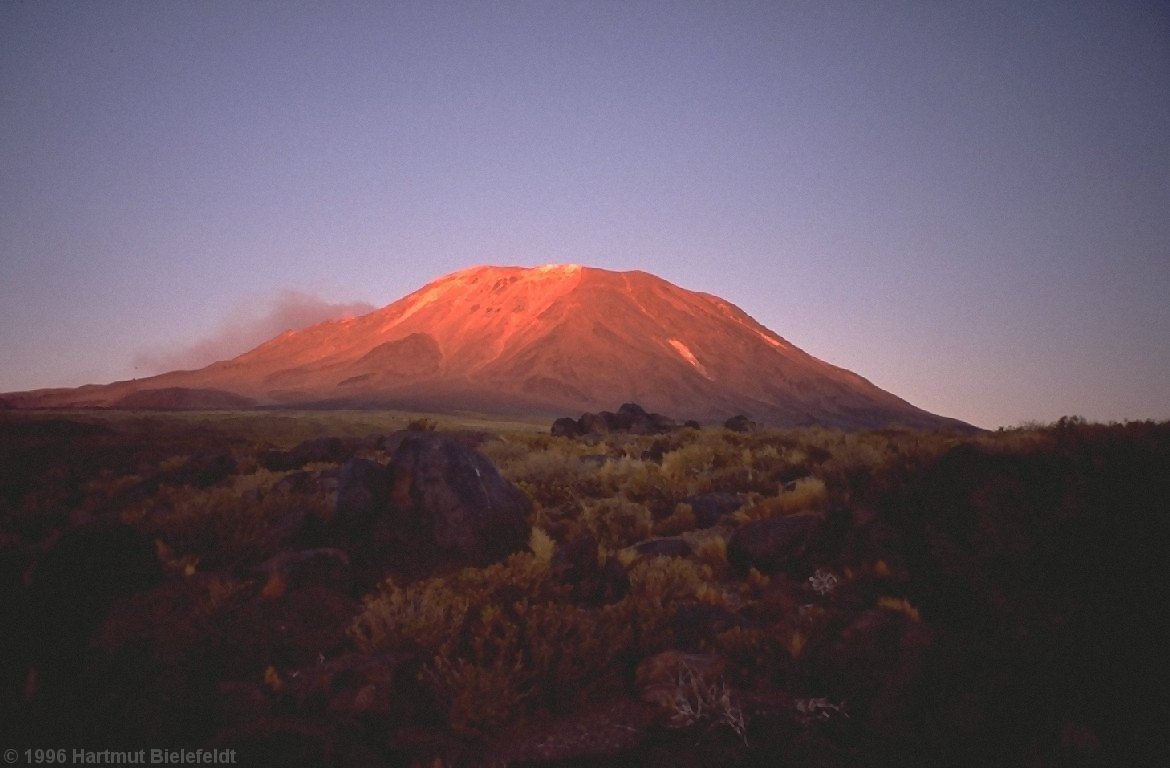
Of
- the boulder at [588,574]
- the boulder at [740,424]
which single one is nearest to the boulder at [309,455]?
the boulder at [588,574]

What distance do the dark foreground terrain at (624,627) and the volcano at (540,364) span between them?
84601 mm

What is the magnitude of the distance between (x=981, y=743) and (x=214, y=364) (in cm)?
16212

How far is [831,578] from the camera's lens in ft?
21.3

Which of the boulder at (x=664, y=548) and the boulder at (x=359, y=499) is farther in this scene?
the boulder at (x=664, y=548)

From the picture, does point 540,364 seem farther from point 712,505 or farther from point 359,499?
point 359,499

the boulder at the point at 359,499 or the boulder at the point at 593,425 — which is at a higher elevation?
the boulder at the point at 359,499

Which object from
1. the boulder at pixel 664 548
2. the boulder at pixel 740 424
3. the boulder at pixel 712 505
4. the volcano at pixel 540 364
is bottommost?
the boulder at pixel 664 548

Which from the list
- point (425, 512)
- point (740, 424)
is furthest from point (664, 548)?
point (740, 424)

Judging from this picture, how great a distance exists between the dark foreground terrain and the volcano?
84.6 metres

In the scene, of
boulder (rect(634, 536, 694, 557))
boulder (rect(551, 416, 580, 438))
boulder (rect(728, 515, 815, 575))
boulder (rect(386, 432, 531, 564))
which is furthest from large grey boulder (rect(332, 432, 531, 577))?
boulder (rect(551, 416, 580, 438))

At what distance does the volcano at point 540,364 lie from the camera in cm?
10725

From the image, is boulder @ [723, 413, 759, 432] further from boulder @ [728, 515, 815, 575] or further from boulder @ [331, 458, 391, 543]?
boulder @ [331, 458, 391, 543]

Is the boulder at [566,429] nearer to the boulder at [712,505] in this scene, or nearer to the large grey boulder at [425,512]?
the boulder at [712,505]

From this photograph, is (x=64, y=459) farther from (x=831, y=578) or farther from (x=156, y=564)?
(x=831, y=578)
